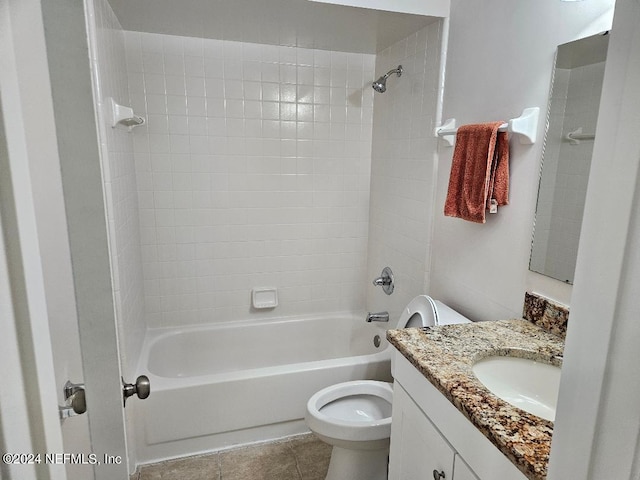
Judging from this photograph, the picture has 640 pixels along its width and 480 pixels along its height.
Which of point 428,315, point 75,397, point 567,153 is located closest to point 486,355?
point 428,315

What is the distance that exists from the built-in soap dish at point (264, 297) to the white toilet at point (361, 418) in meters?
0.99

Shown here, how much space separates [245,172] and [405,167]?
1.02 metres

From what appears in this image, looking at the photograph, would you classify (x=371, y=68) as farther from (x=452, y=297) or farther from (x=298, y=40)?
(x=452, y=297)

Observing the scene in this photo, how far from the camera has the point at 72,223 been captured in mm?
734

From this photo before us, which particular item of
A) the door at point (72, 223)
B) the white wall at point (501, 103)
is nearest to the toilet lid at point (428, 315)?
the white wall at point (501, 103)

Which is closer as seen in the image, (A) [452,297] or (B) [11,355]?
(B) [11,355]

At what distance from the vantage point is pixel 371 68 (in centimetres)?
260

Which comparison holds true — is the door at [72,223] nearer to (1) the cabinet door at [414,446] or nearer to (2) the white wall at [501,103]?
(1) the cabinet door at [414,446]

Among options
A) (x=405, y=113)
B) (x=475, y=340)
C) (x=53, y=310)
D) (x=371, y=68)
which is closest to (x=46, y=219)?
(x=53, y=310)

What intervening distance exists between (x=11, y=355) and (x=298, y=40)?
2.34m

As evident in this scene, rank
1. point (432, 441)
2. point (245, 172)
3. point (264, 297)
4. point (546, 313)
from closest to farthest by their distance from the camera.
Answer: point (432, 441), point (546, 313), point (245, 172), point (264, 297)

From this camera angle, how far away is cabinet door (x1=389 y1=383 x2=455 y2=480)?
1.04m

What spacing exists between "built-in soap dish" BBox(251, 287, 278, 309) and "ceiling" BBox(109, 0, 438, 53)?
159cm

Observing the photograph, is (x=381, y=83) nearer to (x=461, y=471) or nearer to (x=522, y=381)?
(x=522, y=381)
